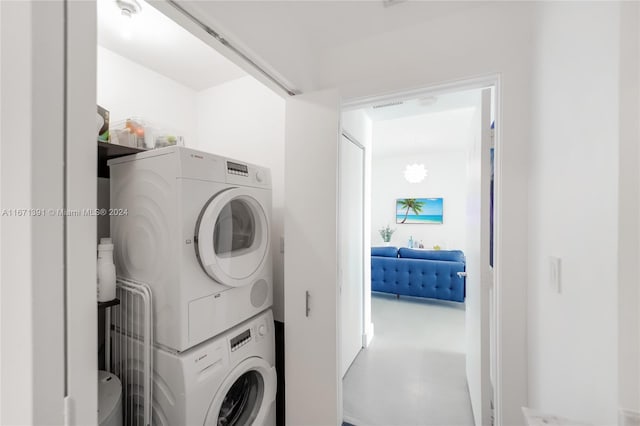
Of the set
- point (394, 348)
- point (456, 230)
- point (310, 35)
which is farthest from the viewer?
point (456, 230)

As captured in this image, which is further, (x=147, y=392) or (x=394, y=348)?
(x=394, y=348)

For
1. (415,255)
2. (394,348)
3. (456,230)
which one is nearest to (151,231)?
(394,348)

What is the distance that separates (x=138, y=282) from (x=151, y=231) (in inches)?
10.5

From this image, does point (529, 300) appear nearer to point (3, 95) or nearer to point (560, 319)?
point (560, 319)

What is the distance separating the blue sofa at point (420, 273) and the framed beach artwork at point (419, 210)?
1.81 m

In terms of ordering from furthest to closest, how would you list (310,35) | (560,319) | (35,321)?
(310,35), (560,319), (35,321)

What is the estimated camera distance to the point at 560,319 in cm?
81

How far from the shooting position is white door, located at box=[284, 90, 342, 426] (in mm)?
1362

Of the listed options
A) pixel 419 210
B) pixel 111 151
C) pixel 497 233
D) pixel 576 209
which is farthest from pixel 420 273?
pixel 111 151

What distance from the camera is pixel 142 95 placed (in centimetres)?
178

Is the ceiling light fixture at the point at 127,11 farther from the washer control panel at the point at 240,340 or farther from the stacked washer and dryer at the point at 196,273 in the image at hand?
the washer control panel at the point at 240,340

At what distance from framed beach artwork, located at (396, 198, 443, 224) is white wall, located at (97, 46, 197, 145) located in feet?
15.8

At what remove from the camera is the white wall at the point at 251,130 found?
1.82 m

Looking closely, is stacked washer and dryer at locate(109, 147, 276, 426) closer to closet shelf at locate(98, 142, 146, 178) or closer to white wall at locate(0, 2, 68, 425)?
Result: closet shelf at locate(98, 142, 146, 178)
